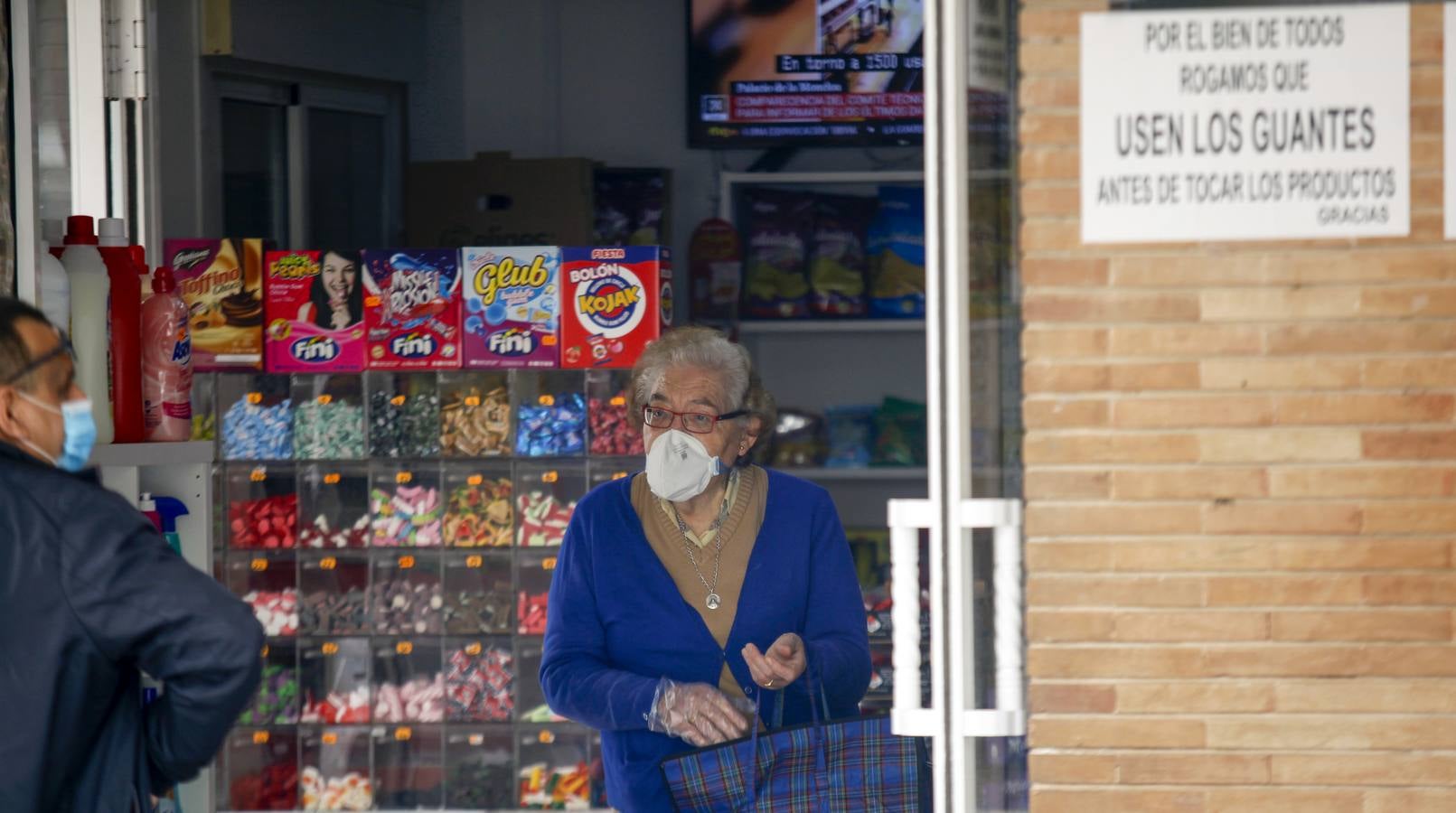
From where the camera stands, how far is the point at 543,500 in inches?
205

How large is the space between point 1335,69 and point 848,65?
4.18m

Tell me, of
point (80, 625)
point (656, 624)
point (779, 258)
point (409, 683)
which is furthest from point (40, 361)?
point (779, 258)

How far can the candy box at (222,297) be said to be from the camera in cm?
517

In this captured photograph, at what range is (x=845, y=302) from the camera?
6.20m

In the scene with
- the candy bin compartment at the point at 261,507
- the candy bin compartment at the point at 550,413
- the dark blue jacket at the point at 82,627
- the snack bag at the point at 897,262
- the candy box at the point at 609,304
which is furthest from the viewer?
the snack bag at the point at 897,262

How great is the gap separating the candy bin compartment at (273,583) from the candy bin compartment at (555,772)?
2.86ft

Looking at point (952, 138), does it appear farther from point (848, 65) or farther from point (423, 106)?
point (423, 106)

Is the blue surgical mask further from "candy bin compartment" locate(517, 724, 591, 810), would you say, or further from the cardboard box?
the cardboard box

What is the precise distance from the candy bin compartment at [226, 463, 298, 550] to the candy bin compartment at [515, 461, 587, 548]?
75cm

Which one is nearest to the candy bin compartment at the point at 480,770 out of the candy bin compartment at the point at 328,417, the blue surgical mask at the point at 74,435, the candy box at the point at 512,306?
the candy bin compartment at the point at 328,417

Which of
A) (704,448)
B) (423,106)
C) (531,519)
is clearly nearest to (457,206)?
(423,106)

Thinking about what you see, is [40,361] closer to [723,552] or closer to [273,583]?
[723,552]

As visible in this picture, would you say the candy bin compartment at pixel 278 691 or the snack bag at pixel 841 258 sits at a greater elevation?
the snack bag at pixel 841 258

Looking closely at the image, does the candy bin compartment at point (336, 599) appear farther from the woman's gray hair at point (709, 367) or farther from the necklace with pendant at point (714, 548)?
the necklace with pendant at point (714, 548)
